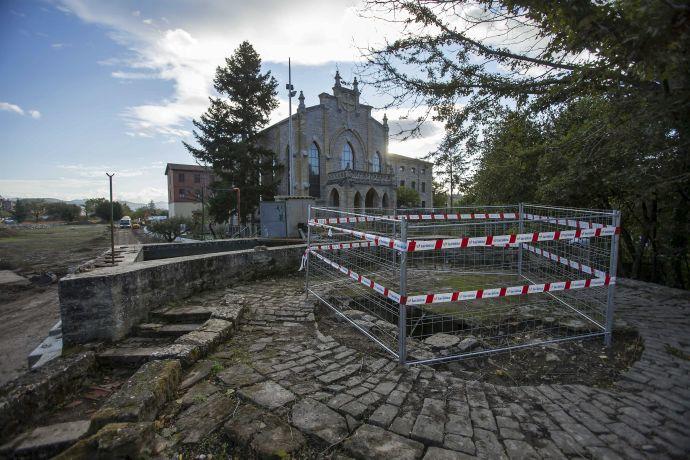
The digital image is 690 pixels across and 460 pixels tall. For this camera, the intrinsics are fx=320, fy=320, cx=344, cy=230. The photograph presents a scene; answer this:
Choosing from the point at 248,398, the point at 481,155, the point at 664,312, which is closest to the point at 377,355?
the point at 248,398

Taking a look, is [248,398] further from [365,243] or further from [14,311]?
[14,311]

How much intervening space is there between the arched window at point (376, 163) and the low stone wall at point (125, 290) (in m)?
32.9

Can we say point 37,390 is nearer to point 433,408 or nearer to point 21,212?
point 433,408

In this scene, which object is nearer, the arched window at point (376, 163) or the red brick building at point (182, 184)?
the arched window at point (376, 163)

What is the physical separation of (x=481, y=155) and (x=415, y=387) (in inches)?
397

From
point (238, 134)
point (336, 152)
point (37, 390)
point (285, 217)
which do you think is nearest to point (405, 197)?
point (336, 152)

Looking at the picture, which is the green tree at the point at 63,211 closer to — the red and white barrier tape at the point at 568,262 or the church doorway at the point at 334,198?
the church doorway at the point at 334,198

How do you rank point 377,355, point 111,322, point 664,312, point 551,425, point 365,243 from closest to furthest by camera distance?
point 551,425, point 377,355, point 111,322, point 664,312, point 365,243

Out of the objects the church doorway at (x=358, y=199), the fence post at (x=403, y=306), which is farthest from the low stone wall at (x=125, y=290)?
the church doorway at (x=358, y=199)

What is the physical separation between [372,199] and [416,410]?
32898mm

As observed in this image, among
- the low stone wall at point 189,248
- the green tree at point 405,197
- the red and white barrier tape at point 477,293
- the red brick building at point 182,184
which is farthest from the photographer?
the red brick building at point 182,184

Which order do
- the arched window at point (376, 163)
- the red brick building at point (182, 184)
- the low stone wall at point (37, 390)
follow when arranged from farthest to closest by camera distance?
→ the red brick building at point (182, 184)
the arched window at point (376, 163)
the low stone wall at point (37, 390)

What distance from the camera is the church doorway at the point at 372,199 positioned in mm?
34388

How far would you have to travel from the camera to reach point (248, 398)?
109 inches
